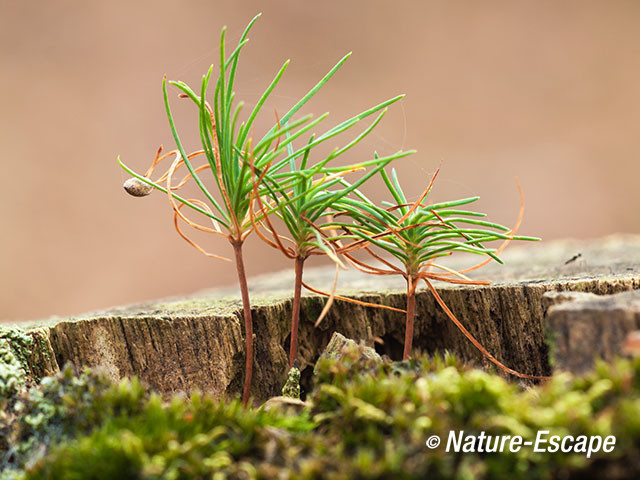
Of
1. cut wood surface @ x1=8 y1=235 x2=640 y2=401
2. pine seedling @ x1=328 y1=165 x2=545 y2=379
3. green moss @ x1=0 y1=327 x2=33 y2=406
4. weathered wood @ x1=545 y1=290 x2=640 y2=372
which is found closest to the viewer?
weathered wood @ x1=545 y1=290 x2=640 y2=372

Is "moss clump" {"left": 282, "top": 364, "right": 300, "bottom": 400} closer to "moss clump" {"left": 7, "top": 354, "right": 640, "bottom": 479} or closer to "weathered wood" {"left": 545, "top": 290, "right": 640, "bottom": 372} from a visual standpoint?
"moss clump" {"left": 7, "top": 354, "right": 640, "bottom": 479}

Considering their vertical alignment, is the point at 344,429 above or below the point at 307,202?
below

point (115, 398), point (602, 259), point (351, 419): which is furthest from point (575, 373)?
point (602, 259)

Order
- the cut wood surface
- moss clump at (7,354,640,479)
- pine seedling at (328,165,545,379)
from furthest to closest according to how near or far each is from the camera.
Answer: the cut wood surface < pine seedling at (328,165,545,379) < moss clump at (7,354,640,479)
